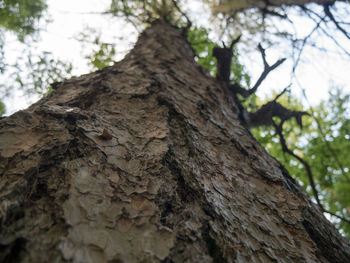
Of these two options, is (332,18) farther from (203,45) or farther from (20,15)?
(20,15)

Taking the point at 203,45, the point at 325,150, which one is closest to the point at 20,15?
the point at 203,45

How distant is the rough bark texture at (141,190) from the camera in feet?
2.54

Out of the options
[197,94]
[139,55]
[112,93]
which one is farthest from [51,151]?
[139,55]

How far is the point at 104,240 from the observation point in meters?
0.78

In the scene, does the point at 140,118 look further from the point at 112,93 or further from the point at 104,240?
the point at 104,240

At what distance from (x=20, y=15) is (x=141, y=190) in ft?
11.2

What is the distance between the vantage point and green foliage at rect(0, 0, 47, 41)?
2.95 metres

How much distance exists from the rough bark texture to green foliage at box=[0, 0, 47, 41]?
214cm

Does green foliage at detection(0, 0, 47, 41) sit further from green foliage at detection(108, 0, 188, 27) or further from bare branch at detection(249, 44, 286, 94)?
bare branch at detection(249, 44, 286, 94)

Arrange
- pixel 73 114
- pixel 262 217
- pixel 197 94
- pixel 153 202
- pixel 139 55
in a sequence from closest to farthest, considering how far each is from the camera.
→ pixel 153 202 < pixel 262 217 < pixel 73 114 < pixel 197 94 < pixel 139 55

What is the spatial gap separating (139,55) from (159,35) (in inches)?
38.7

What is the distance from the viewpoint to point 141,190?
39.7 inches

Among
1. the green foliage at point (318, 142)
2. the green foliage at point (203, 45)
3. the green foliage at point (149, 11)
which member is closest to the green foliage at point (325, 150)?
the green foliage at point (318, 142)

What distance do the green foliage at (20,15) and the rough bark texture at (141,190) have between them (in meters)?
2.14
